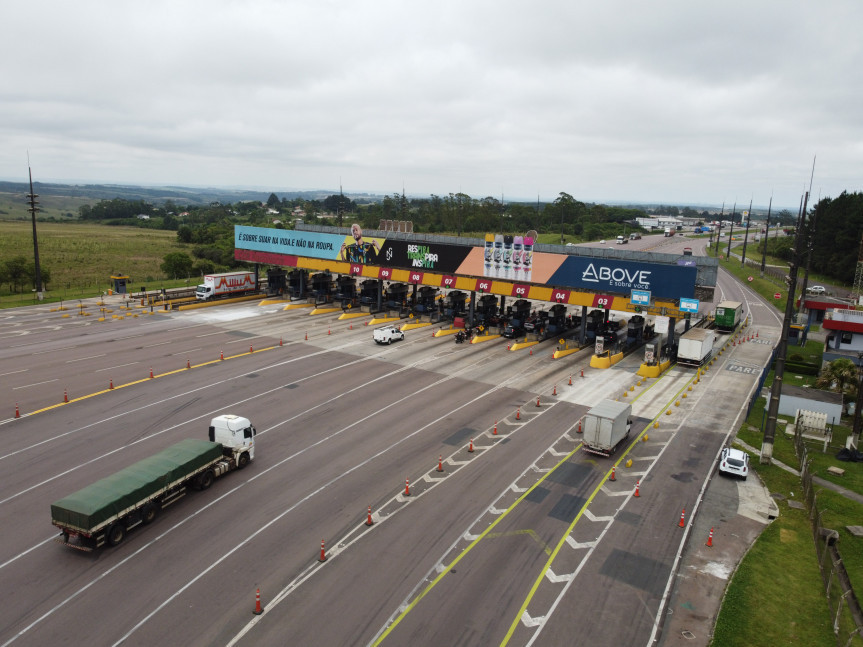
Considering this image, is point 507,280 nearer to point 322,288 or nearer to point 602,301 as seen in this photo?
point 602,301

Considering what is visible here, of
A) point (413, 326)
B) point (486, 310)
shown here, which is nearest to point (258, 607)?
point (413, 326)

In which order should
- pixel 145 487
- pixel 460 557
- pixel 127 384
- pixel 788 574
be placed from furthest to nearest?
1. pixel 127 384
2. pixel 145 487
3. pixel 460 557
4. pixel 788 574

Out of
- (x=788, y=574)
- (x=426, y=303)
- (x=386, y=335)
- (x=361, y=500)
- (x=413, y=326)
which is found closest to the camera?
(x=788, y=574)

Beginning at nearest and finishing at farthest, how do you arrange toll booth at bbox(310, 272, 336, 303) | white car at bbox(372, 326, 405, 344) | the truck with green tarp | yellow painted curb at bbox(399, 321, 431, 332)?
1. white car at bbox(372, 326, 405, 344)
2. yellow painted curb at bbox(399, 321, 431, 332)
3. the truck with green tarp
4. toll booth at bbox(310, 272, 336, 303)

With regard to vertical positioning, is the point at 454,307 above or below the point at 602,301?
below

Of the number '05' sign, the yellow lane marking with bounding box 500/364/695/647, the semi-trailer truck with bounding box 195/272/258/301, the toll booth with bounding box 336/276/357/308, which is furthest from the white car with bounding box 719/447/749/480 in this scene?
the semi-trailer truck with bounding box 195/272/258/301

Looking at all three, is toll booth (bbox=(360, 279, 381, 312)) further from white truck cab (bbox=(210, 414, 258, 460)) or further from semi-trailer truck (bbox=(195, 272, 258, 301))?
white truck cab (bbox=(210, 414, 258, 460))
